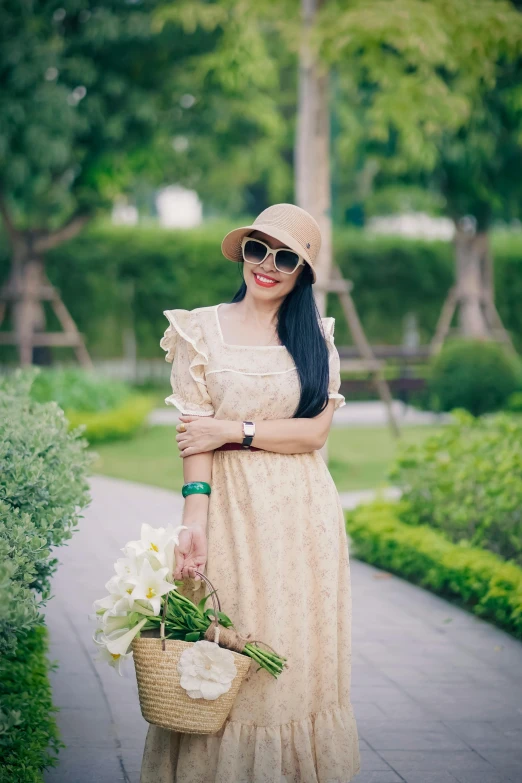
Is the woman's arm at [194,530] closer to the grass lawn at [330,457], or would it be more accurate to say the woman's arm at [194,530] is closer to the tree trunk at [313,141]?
the tree trunk at [313,141]

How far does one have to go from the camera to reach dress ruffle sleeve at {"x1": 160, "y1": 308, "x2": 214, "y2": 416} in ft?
10.4

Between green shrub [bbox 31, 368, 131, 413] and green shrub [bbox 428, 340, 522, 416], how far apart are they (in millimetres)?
4406

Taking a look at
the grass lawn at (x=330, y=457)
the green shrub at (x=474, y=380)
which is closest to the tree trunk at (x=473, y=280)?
the green shrub at (x=474, y=380)

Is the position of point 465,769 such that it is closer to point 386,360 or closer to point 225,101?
→ point 225,101

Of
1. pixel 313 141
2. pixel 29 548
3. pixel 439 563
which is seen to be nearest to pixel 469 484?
pixel 439 563

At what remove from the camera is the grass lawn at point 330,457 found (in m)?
10.1

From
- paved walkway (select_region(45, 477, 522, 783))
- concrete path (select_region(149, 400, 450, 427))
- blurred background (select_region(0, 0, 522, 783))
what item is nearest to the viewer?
paved walkway (select_region(45, 477, 522, 783))

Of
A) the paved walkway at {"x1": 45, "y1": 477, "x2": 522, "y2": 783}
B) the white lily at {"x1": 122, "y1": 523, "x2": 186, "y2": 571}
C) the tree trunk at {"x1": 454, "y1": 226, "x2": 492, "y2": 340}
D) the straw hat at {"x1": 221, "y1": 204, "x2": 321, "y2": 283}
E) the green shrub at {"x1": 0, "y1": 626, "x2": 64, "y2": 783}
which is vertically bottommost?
the paved walkway at {"x1": 45, "y1": 477, "x2": 522, "y2": 783}

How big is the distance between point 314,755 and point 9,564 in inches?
43.2

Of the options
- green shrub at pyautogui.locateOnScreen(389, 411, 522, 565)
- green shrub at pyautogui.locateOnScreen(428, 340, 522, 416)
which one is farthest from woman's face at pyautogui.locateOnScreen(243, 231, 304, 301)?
green shrub at pyautogui.locateOnScreen(428, 340, 522, 416)

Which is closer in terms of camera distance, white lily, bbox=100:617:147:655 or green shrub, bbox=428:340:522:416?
white lily, bbox=100:617:147:655

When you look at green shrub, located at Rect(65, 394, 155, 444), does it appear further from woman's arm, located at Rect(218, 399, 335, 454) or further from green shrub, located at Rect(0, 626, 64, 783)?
woman's arm, located at Rect(218, 399, 335, 454)

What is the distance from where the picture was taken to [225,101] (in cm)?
1562

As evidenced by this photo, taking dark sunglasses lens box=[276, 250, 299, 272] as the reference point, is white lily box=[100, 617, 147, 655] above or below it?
below
